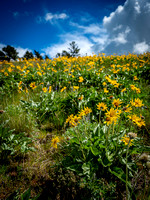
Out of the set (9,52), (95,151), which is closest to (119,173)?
(95,151)

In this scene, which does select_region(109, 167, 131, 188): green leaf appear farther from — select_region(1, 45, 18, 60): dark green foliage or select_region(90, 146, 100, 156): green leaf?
select_region(1, 45, 18, 60): dark green foliage

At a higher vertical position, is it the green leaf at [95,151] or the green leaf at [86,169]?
the green leaf at [95,151]

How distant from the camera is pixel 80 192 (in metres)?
1.16

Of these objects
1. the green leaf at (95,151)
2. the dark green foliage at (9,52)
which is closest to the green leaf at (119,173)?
the green leaf at (95,151)

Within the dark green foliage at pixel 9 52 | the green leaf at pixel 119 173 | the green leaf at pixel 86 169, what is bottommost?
the green leaf at pixel 119 173

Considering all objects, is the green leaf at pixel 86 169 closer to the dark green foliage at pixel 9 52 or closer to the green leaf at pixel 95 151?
the green leaf at pixel 95 151

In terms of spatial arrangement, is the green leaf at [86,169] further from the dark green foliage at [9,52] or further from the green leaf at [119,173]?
the dark green foliage at [9,52]

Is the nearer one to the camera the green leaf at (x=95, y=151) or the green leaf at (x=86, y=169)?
the green leaf at (x=86, y=169)

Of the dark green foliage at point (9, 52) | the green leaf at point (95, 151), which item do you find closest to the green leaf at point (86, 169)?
the green leaf at point (95, 151)

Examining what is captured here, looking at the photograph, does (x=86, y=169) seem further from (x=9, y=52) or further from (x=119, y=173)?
(x=9, y=52)

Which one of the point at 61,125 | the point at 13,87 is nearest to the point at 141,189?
the point at 61,125

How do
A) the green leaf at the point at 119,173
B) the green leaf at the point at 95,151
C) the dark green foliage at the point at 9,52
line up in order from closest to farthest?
the green leaf at the point at 119,173 < the green leaf at the point at 95,151 < the dark green foliage at the point at 9,52

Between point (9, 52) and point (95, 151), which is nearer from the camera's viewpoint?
point (95, 151)

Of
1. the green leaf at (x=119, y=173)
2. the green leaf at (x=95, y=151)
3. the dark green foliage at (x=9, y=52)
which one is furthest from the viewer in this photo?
the dark green foliage at (x=9, y=52)
